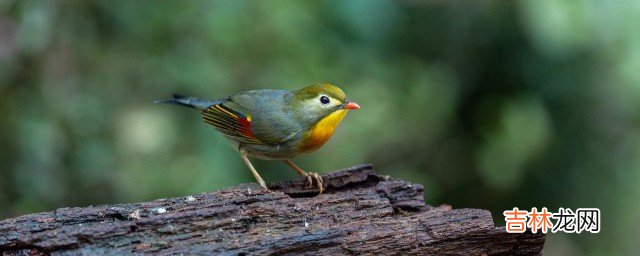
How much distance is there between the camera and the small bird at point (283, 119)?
4.79 m

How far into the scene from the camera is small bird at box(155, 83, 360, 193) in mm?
4785

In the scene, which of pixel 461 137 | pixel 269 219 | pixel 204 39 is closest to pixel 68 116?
pixel 204 39

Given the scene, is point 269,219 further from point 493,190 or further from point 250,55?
point 493,190

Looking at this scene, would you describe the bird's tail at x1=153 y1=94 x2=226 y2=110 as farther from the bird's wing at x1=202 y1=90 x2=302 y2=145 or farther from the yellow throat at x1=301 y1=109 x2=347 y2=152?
the yellow throat at x1=301 y1=109 x2=347 y2=152

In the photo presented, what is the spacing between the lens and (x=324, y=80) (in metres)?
6.26

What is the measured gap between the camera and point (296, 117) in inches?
189

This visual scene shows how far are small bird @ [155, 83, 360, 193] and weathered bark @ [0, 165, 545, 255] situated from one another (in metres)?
0.65

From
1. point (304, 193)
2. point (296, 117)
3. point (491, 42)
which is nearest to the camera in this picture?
point (304, 193)

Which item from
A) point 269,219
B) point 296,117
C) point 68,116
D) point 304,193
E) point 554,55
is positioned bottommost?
point 269,219

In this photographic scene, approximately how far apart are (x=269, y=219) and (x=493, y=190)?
12.7 feet

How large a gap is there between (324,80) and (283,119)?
1491mm

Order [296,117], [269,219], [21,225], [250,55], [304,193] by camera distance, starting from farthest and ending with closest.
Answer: [250,55] → [296,117] → [304,193] → [269,219] → [21,225]

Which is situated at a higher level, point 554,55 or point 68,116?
point 554,55

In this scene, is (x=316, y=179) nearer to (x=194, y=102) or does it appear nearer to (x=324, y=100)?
(x=324, y=100)
